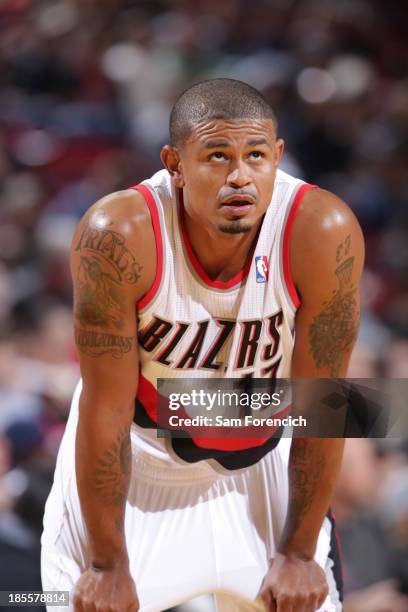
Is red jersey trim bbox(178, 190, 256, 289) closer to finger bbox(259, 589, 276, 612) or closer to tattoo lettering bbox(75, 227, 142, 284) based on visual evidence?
tattoo lettering bbox(75, 227, 142, 284)

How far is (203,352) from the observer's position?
2.43 metres

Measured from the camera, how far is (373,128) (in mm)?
5992

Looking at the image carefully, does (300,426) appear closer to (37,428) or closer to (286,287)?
(286,287)

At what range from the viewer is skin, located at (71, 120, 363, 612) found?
2215 millimetres

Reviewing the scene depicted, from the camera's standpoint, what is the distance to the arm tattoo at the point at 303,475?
8.19 ft

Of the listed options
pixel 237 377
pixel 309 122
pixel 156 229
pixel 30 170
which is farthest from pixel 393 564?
pixel 30 170

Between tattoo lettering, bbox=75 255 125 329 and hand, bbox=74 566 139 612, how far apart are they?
1.99ft

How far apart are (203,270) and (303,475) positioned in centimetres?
56

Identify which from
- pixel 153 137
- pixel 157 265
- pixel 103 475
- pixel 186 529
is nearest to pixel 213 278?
pixel 157 265

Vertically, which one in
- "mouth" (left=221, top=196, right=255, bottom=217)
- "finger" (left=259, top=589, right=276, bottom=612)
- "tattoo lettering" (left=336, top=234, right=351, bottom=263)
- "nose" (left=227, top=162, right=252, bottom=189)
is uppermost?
"nose" (left=227, top=162, right=252, bottom=189)

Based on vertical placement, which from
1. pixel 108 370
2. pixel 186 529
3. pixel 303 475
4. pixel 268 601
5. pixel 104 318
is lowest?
pixel 268 601

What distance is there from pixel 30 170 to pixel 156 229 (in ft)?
13.2

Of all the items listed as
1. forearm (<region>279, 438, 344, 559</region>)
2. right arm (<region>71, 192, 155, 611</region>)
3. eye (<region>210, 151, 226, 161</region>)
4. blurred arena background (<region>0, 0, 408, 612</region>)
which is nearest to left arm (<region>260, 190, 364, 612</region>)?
forearm (<region>279, 438, 344, 559</region>)

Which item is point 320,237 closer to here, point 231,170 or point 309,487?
point 231,170
